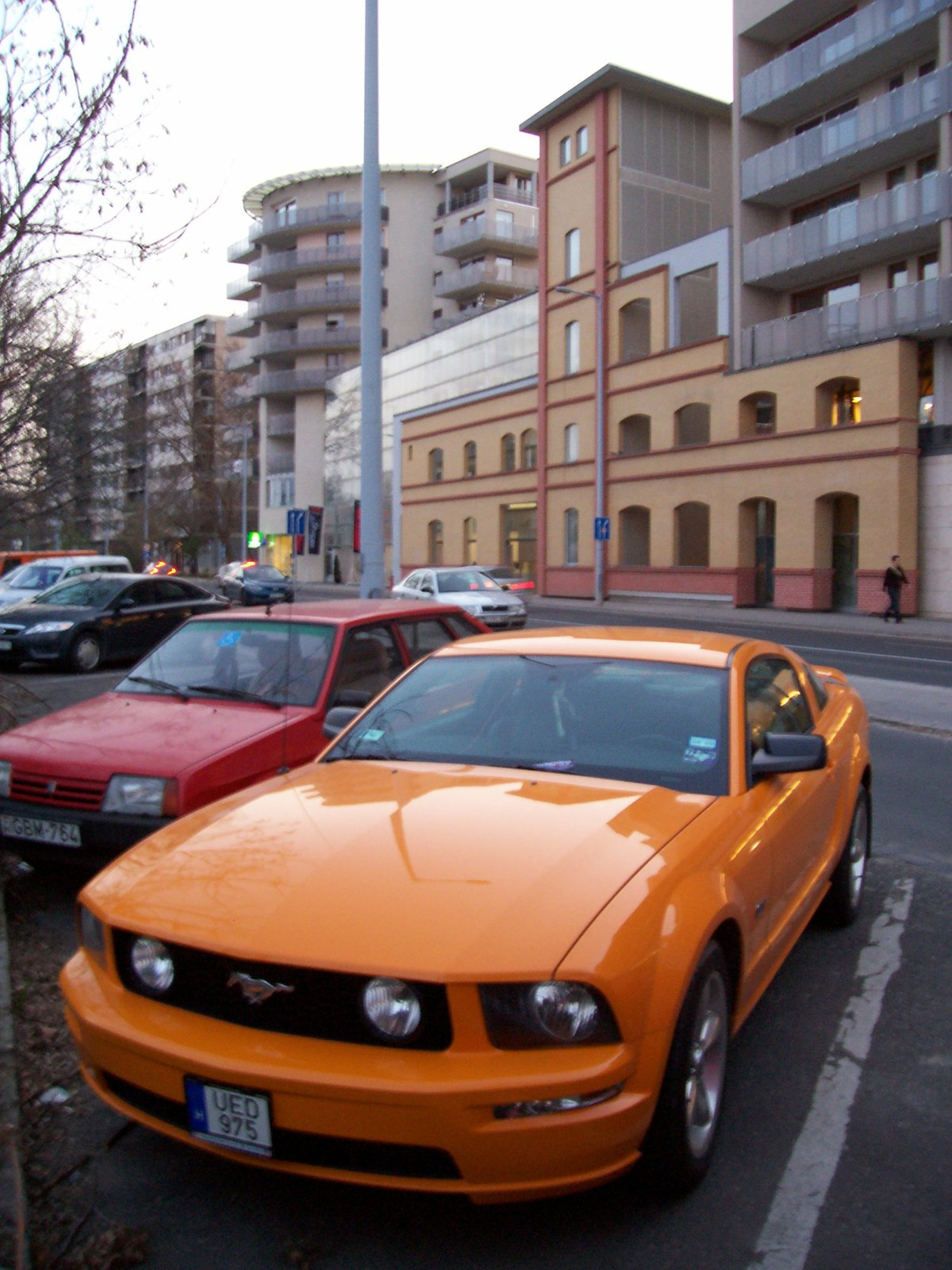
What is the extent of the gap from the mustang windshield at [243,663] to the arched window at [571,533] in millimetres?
36525

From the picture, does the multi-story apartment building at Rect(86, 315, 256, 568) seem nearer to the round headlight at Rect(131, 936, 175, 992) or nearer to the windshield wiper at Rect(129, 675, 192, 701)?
the windshield wiper at Rect(129, 675, 192, 701)

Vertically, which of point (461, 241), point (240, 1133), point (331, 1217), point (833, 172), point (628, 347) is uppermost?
point (461, 241)

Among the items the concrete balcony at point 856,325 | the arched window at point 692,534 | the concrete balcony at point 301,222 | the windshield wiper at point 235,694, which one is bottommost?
the windshield wiper at point 235,694

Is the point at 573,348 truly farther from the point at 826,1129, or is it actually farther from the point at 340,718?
the point at 826,1129

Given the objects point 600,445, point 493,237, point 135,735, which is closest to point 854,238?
point 600,445

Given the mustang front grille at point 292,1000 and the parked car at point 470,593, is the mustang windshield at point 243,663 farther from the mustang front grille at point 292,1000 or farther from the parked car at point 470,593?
the parked car at point 470,593

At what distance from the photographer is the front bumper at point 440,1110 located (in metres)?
2.61

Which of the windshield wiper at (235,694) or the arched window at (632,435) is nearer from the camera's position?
the windshield wiper at (235,694)

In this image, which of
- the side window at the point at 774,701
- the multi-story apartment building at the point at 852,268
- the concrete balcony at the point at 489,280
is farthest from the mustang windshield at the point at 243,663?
the concrete balcony at the point at 489,280

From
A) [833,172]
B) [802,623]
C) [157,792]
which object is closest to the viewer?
[157,792]

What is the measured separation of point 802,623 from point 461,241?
43402mm

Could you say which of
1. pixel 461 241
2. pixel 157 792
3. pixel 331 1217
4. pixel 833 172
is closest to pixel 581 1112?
pixel 331 1217

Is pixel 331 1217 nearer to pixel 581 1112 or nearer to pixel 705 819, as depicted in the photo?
pixel 581 1112

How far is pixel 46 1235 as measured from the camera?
286 centimetres
